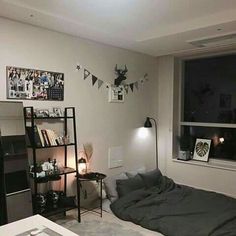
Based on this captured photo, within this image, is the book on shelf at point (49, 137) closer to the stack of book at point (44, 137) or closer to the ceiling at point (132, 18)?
the stack of book at point (44, 137)

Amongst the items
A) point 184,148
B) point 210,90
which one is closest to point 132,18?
point 210,90

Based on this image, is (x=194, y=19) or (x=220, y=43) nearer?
(x=194, y=19)

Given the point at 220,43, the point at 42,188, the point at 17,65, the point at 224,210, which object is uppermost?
the point at 220,43

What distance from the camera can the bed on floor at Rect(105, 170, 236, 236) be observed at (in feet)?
9.89

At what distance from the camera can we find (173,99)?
4.89 m

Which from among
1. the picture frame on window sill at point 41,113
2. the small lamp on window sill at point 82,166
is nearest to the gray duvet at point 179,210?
the small lamp on window sill at point 82,166

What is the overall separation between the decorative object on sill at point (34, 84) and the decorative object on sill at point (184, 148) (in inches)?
97.0

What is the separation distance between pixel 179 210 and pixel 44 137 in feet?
6.40

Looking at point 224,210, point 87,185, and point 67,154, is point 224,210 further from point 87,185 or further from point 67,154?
point 67,154

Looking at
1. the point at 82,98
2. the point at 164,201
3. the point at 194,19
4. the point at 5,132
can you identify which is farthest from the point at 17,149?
the point at 194,19

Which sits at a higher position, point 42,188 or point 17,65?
point 17,65

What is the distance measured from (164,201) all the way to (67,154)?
4.94 ft

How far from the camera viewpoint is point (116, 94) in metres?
4.27

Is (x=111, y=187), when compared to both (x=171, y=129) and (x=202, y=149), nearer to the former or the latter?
(x=171, y=129)
